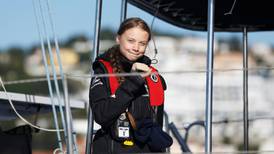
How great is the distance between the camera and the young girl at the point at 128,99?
3.85m

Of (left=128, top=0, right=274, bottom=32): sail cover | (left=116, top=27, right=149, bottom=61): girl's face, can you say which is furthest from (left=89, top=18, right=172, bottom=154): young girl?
(left=128, top=0, right=274, bottom=32): sail cover

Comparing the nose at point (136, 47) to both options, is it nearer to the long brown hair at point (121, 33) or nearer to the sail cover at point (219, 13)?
the long brown hair at point (121, 33)

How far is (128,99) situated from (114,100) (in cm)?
6

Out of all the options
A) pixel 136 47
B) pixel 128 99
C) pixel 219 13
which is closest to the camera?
pixel 128 99

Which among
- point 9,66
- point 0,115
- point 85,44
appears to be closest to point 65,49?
point 85,44

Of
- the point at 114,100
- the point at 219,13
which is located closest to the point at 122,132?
the point at 114,100

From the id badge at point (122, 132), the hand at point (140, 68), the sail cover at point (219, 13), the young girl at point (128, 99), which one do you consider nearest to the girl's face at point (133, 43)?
the young girl at point (128, 99)

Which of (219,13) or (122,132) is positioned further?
(219,13)

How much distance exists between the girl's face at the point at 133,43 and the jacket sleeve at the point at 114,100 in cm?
16

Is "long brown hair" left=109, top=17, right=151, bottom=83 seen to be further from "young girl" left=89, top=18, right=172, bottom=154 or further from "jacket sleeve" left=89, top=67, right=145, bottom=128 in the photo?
"jacket sleeve" left=89, top=67, right=145, bottom=128

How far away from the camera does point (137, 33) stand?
4.00 meters

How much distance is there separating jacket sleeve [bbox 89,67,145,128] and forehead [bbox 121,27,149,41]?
0.22 m

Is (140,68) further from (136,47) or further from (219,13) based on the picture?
(219,13)

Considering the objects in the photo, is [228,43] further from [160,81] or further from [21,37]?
[160,81]
